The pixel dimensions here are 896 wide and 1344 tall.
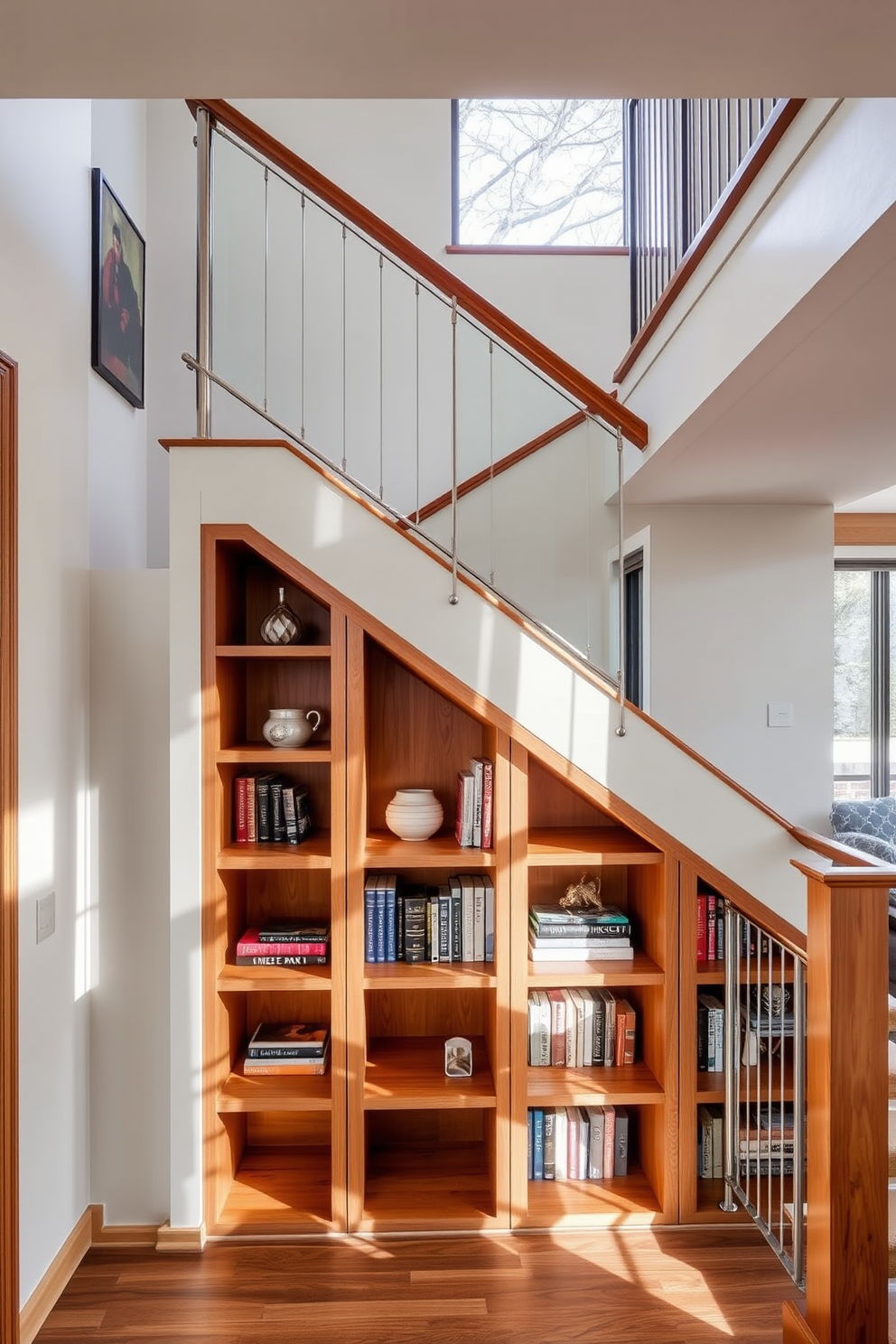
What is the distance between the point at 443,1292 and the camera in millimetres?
2289

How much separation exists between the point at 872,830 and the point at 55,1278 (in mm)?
3679

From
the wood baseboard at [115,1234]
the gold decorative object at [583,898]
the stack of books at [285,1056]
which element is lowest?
the wood baseboard at [115,1234]

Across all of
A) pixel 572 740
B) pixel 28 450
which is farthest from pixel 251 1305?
pixel 28 450

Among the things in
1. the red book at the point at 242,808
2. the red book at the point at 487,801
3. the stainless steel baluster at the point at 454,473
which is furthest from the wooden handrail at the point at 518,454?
the red book at the point at 242,808

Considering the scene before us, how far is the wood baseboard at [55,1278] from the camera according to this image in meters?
2.12

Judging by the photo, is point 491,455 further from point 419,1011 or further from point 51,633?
point 419,1011

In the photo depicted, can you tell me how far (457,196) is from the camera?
4.84 meters

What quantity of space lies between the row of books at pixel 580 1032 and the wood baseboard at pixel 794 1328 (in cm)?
75

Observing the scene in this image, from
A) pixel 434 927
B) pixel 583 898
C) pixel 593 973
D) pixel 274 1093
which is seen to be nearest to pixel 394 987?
pixel 434 927

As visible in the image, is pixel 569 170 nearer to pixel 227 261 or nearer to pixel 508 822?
pixel 227 261

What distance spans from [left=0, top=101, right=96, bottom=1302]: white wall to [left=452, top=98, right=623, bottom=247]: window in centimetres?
267

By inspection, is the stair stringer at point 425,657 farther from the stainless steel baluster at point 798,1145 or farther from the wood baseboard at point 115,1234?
the stainless steel baluster at point 798,1145

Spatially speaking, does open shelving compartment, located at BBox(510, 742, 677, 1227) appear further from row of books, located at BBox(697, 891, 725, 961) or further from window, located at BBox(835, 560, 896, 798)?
window, located at BBox(835, 560, 896, 798)

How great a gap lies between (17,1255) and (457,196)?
4936mm
